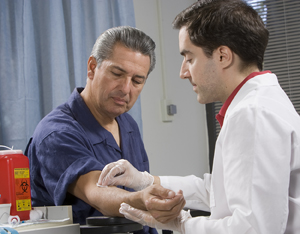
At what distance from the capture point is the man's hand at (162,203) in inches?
45.5

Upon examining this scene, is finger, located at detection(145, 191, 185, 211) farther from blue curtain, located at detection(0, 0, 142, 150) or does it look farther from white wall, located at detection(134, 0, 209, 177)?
white wall, located at detection(134, 0, 209, 177)

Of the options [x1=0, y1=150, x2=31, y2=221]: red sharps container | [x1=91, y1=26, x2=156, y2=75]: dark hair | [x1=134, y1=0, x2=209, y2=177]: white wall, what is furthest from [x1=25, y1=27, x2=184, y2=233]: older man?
[x1=134, y1=0, x2=209, y2=177]: white wall

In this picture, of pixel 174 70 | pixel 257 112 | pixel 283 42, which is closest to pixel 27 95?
pixel 257 112

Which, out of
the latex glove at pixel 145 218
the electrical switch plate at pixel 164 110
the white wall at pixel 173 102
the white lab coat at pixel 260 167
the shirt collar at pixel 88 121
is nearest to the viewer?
the white lab coat at pixel 260 167

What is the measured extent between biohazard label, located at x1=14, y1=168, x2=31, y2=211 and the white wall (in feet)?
5.44

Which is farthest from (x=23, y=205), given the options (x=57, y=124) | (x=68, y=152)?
(x=57, y=124)

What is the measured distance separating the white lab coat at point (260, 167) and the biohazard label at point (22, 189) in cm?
61

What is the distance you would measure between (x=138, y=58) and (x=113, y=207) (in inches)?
27.3

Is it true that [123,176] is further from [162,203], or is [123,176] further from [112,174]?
[162,203]

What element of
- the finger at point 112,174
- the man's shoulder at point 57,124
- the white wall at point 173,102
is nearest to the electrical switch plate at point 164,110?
the white wall at point 173,102

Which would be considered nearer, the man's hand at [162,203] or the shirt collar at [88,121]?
the man's hand at [162,203]

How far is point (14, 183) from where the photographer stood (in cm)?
129

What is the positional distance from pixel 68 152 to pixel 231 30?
72 centimetres

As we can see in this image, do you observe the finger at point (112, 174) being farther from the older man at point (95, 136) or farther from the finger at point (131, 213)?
the finger at point (131, 213)
